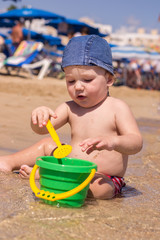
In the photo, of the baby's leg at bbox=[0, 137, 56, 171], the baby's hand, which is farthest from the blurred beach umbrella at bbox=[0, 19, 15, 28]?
the baby's hand

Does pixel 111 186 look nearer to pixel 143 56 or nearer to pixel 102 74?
pixel 102 74

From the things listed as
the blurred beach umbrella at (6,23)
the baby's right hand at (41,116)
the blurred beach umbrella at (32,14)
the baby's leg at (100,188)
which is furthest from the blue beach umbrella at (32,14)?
the baby's leg at (100,188)

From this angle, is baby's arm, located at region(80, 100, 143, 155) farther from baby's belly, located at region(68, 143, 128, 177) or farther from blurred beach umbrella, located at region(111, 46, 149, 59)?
blurred beach umbrella, located at region(111, 46, 149, 59)

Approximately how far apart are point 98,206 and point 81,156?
0.43 m

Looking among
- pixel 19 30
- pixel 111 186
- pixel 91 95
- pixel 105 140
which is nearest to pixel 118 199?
pixel 111 186

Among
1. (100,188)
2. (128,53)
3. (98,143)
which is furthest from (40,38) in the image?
(98,143)

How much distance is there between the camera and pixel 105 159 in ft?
7.59

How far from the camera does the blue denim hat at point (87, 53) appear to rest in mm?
2203

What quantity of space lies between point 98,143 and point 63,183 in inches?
9.8

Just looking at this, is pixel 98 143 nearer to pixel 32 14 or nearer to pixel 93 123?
pixel 93 123

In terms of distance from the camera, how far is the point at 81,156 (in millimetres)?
2330

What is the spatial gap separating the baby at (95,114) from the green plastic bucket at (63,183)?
0.27 metres

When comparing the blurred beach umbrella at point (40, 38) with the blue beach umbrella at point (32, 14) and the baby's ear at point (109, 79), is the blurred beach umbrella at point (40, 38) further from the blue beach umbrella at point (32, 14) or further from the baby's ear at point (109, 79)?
the baby's ear at point (109, 79)

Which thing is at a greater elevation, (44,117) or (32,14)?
(32,14)
